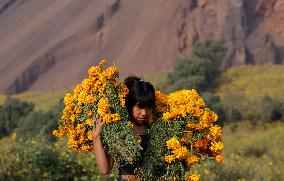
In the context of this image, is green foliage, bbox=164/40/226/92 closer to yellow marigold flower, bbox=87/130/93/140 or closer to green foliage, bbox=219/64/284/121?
green foliage, bbox=219/64/284/121

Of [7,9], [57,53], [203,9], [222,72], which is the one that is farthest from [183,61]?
[7,9]

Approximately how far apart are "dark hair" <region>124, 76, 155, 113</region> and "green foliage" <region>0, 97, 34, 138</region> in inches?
761

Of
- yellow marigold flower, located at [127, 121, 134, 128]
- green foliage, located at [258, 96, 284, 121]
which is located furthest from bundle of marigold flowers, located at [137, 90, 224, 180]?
green foliage, located at [258, 96, 284, 121]

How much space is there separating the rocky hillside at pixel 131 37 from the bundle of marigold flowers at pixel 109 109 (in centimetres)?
4262

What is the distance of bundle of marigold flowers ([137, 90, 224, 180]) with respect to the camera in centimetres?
433

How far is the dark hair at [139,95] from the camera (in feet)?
14.1

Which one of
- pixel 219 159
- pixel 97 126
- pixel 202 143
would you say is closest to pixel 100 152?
pixel 97 126

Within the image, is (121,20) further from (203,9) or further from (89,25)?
(203,9)

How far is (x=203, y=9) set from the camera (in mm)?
52250

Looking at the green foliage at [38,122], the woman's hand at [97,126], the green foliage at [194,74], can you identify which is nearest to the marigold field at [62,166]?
the woman's hand at [97,126]

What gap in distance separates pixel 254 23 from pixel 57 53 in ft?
60.3

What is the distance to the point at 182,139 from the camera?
171 inches

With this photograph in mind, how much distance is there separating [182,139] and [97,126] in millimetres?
652

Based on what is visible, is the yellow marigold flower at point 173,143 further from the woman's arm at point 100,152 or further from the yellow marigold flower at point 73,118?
the yellow marigold flower at point 73,118
